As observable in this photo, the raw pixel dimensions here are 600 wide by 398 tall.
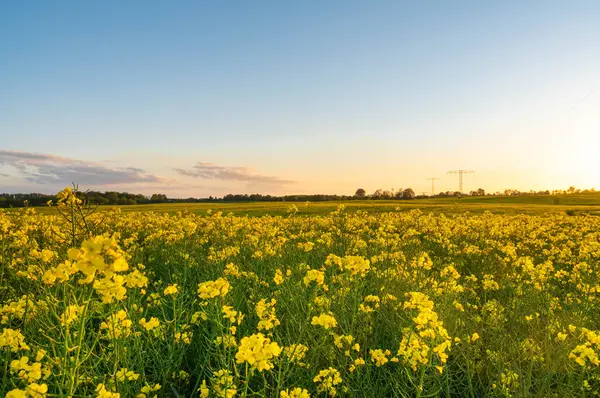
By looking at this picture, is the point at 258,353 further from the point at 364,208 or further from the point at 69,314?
the point at 364,208

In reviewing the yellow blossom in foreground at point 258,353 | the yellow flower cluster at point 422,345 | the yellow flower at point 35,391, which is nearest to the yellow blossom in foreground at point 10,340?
the yellow flower at point 35,391

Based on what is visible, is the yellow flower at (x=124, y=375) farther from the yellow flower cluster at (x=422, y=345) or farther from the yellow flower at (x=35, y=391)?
the yellow flower cluster at (x=422, y=345)

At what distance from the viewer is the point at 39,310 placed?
3822 mm

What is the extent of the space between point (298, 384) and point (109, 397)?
76.6 inches

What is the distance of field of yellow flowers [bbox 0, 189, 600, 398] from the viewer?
2.88 m

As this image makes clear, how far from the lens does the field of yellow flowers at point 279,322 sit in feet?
9.43

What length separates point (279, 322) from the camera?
12.3 ft

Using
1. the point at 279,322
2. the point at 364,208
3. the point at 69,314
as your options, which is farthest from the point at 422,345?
the point at 364,208

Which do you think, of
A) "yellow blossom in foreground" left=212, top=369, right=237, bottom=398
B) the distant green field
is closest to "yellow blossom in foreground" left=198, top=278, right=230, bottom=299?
"yellow blossom in foreground" left=212, top=369, right=237, bottom=398

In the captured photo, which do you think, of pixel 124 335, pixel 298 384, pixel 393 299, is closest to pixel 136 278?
pixel 124 335

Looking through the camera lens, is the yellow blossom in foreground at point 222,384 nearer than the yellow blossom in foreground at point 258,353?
No

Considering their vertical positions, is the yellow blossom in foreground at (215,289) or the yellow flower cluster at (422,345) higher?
the yellow blossom in foreground at (215,289)

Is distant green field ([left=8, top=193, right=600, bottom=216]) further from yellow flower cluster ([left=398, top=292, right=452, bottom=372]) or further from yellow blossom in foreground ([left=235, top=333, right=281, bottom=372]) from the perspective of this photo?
yellow blossom in foreground ([left=235, top=333, right=281, bottom=372])

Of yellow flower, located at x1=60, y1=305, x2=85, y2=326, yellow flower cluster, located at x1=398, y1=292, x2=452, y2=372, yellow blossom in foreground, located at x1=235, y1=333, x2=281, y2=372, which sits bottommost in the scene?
yellow flower cluster, located at x1=398, y1=292, x2=452, y2=372
